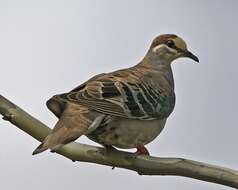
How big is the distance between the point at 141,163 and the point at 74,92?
1.11 m

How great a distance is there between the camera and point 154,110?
5.59 metres

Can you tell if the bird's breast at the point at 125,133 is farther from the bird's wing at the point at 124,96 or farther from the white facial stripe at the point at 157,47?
the white facial stripe at the point at 157,47

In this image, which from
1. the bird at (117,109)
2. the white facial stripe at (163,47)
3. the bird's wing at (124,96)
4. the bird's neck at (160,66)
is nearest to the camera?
the bird at (117,109)

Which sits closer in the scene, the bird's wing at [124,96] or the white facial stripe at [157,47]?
the bird's wing at [124,96]

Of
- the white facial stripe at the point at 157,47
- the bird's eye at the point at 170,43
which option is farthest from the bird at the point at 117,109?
the white facial stripe at the point at 157,47

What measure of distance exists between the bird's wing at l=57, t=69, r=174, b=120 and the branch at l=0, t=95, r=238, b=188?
2.02 feet

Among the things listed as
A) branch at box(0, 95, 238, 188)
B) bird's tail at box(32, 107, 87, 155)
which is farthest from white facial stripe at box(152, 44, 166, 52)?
branch at box(0, 95, 238, 188)

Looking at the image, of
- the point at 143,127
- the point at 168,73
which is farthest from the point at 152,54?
the point at 143,127

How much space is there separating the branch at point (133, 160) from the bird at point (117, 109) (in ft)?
0.30

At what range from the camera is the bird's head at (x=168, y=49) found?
6199 millimetres

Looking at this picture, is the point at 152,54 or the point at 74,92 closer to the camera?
the point at 74,92

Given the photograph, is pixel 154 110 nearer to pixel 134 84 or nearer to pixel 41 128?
pixel 134 84

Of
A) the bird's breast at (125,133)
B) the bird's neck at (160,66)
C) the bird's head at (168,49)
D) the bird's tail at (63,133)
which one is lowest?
the bird's breast at (125,133)

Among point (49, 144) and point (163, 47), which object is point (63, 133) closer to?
point (49, 144)
